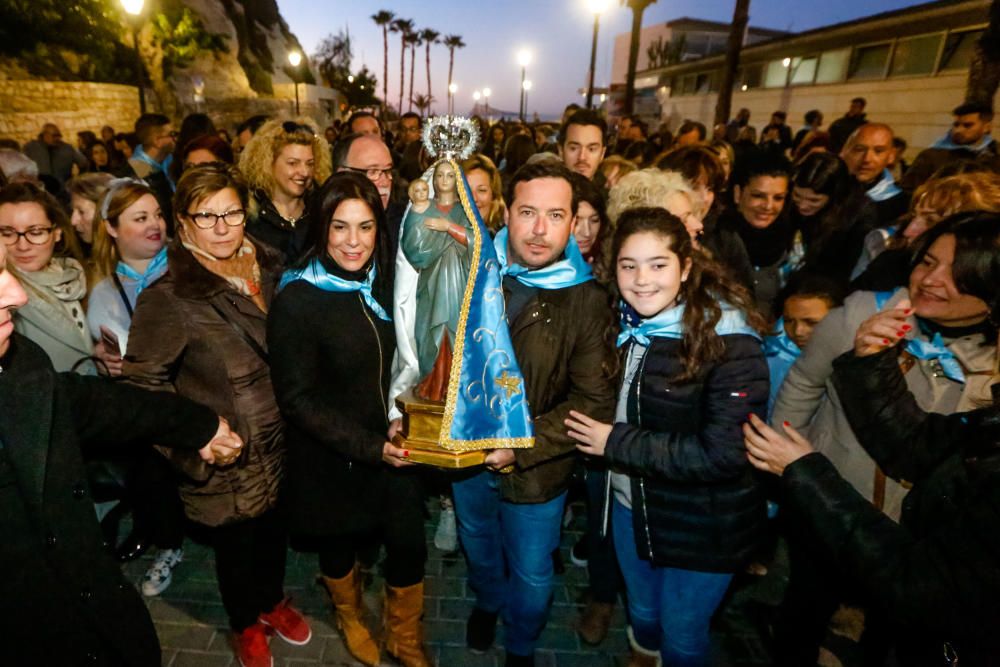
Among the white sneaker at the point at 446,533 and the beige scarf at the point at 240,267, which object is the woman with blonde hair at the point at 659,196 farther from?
the white sneaker at the point at 446,533

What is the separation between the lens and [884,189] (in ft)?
16.0

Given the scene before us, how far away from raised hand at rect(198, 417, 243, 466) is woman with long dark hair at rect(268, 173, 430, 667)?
26 cm

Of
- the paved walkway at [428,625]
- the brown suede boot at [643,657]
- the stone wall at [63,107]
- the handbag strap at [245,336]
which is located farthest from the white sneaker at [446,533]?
the stone wall at [63,107]

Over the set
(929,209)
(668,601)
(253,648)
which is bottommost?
(253,648)

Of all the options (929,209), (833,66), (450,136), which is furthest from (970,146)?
(833,66)

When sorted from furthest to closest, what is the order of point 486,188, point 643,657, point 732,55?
1. point 732,55
2. point 486,188
3. point 643,657

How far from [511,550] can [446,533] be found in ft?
4.69

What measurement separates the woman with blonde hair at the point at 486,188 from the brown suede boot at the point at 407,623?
107 inches

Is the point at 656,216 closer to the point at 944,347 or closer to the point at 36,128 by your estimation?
the point at 944,347

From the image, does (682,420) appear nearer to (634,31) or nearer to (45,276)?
(45,276)

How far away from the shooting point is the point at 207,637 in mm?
3285

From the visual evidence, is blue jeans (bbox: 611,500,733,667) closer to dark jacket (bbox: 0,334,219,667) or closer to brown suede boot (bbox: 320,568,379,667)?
brown suede boot (bbox: 320,568,379,667)

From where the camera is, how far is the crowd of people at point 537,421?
1771 mm

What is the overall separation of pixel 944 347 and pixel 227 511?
3326mm
